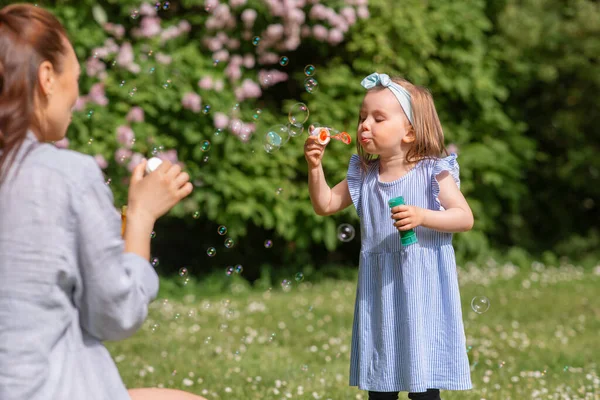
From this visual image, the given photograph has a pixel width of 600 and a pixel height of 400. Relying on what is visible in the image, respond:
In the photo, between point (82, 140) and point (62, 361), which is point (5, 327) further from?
point (82, 140)

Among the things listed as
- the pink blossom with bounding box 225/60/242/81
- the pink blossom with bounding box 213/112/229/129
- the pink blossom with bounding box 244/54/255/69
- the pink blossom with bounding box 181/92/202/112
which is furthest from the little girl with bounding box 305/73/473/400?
the pink blossom with bounding box 244/54/255/69

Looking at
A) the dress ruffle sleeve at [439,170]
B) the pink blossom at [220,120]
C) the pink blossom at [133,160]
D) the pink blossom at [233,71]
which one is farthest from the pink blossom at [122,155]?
the dress ruffle sleeve at [439,170]

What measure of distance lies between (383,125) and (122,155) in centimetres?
422

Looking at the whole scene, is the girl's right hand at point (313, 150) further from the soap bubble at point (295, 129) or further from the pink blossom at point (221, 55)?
the pink blossom at point (221, 55)

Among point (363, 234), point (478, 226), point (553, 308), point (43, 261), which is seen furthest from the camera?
point (478, 226)

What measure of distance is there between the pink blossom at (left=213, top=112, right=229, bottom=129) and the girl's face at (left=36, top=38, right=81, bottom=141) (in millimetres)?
4967

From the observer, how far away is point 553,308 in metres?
6.52

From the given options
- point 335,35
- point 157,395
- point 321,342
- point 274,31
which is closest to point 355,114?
point 335,35

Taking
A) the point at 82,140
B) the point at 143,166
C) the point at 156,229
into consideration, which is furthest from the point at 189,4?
the point at 143,166

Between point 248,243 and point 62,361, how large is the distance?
22.5 feet

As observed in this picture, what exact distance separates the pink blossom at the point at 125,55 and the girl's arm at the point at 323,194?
4.17 metres

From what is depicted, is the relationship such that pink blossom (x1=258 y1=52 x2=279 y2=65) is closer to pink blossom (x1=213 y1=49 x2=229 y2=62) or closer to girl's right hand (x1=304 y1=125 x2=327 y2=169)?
pink blossom (x1=213 y1=49 x2=229 y2=62)

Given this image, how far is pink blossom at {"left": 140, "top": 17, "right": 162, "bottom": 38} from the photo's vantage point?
6.96 meters

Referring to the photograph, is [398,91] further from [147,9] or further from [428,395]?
[147,9]
